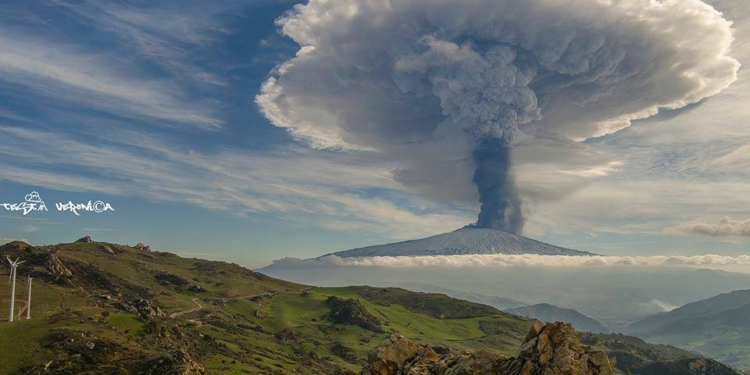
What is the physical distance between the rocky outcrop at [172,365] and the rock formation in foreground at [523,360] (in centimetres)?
6339

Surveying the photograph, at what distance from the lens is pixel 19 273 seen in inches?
7436

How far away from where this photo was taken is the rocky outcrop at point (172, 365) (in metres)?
94.2

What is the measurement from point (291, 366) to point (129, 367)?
7030 cm

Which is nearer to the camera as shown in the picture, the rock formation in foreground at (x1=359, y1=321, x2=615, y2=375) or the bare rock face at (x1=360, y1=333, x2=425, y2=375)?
the rock formation in foreground at (x1=359, y1=321, x2=615, y2=375)

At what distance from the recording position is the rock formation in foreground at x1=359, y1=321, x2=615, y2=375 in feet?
127

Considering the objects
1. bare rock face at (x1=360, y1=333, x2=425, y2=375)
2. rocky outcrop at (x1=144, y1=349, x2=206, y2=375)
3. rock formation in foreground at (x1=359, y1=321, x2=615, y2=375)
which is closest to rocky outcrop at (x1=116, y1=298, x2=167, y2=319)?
rocky outcrop at (x1=144, y1=349, x2=206, y2=375)

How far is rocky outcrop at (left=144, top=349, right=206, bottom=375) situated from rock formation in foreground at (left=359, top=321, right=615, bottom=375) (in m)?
63.4

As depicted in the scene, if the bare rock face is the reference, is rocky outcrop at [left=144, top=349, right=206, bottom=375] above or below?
below

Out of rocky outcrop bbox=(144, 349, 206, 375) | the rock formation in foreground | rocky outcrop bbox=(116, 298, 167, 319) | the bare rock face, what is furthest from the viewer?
rocky outcrop bbox=(116, 298, 167, 319)

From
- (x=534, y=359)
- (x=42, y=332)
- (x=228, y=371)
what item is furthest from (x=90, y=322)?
(x=534, y=359)

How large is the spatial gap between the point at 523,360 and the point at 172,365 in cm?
8073

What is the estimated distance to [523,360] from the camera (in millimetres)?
40281

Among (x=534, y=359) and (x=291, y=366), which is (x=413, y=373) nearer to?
(x=534, y=359)

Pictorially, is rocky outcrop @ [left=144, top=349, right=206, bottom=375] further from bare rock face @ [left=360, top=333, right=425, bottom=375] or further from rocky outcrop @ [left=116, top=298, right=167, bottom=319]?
bare rock face @ [left=360, top=333, right=425, bottom=375]
